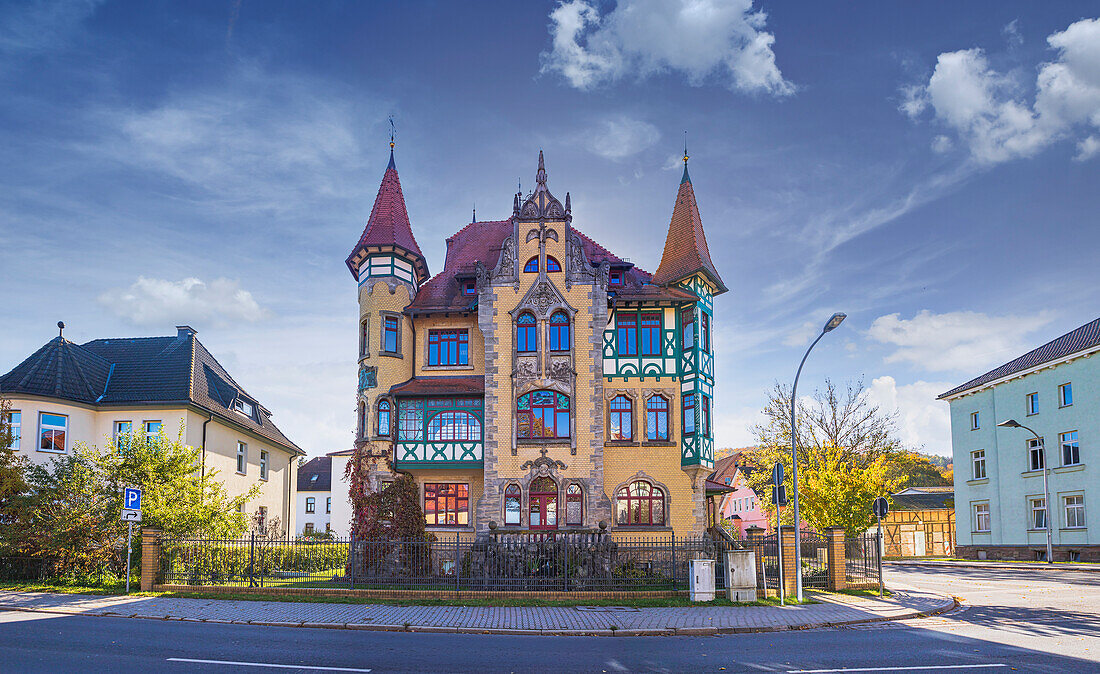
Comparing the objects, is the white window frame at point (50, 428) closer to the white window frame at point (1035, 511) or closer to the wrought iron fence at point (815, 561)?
the wrought iron fence at point (815, 561)

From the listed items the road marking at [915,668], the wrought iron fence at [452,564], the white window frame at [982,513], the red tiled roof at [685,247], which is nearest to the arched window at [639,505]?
the wrought iron fence at [452,564]

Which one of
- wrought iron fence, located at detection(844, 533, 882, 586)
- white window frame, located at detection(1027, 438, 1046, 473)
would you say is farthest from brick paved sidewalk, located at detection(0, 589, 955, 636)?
white window frame, located at detection(1027, 438, 1046, 473)

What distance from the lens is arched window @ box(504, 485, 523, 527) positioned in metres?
28.9

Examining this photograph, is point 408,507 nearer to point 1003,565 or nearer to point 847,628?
point 847,628

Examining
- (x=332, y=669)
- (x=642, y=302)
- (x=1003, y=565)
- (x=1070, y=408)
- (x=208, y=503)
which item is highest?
(x=642, y=302)

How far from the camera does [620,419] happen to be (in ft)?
102

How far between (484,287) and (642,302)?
620cm

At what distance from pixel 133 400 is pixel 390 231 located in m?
12.8

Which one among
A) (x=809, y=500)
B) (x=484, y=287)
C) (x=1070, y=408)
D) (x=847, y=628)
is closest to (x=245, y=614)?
(x=847, y=628)

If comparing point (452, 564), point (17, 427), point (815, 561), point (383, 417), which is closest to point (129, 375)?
point (17, 427)

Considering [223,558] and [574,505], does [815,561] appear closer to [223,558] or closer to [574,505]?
[574,505]

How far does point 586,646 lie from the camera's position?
47.7 feet

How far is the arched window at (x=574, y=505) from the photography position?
2895cm

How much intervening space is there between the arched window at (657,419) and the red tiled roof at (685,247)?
493 centimetres
